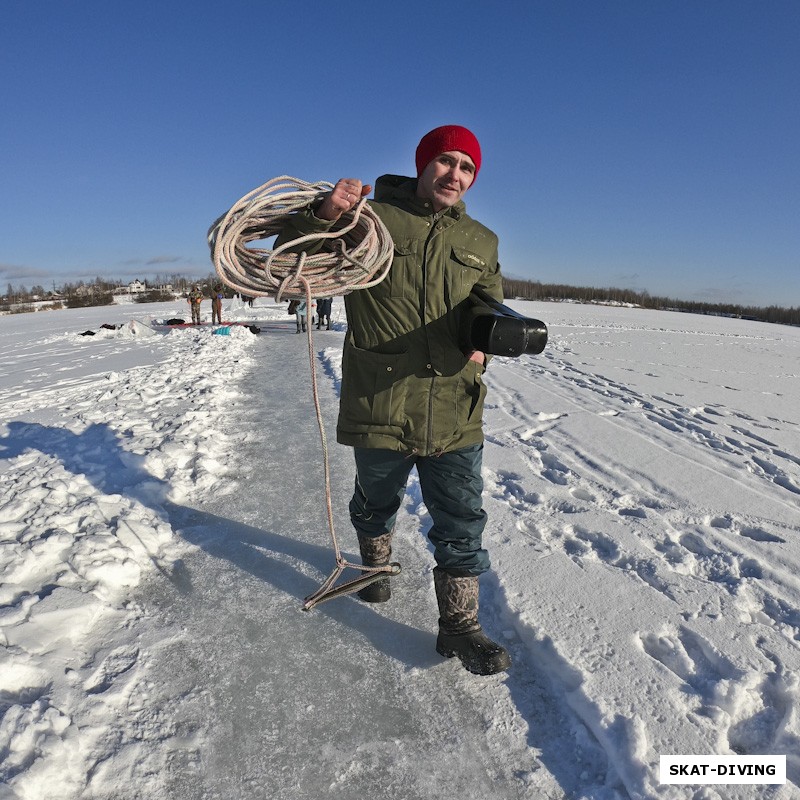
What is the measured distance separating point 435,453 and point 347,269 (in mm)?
788

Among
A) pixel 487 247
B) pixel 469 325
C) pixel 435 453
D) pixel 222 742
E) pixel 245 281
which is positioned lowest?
pixel 222 742

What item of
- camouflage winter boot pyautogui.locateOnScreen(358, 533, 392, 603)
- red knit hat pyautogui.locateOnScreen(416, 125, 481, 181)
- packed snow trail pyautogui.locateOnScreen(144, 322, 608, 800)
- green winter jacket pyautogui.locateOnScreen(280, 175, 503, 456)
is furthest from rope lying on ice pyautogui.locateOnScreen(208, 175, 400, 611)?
packed snow trail pyautogui.locateOnScreen(144, 322, 608, 800)

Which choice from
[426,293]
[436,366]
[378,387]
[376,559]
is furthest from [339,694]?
[426,293]

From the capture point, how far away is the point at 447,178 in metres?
2.02

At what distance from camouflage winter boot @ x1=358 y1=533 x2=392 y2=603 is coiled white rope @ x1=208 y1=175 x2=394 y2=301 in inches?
46.8

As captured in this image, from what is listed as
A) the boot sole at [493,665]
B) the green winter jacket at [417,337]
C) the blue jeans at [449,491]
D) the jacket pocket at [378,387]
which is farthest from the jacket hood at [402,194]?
the boot sole at [493,665]

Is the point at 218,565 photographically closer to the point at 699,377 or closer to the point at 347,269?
the point at 347,269

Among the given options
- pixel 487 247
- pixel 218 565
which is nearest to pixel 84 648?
pixel 218 565

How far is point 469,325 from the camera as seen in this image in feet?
6.56

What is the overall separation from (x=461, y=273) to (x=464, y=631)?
1414 mm

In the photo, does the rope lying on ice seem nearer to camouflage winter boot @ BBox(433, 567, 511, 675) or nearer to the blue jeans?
the blue jeans

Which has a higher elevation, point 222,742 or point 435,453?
point 435,453

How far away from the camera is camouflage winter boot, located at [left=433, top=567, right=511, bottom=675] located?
2.01 m

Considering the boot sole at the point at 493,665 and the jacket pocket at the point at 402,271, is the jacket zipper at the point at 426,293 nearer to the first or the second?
the jacket pocket at the point at 402,271
